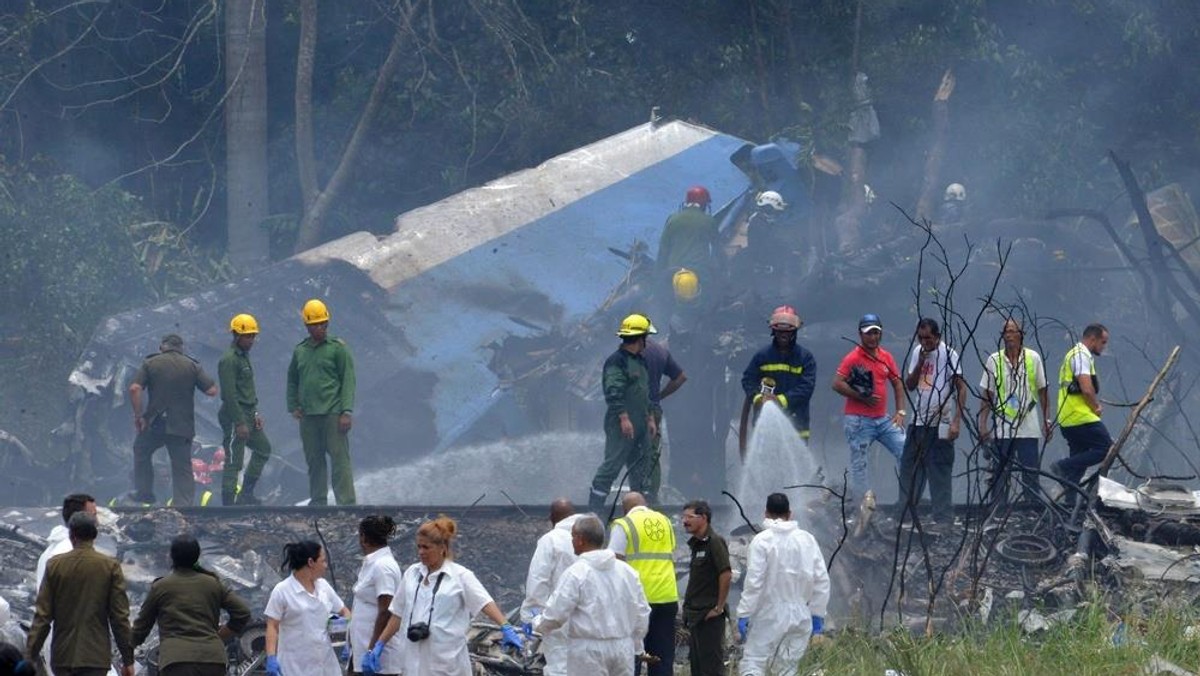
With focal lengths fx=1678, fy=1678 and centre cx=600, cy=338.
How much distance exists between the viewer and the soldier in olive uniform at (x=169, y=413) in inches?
502

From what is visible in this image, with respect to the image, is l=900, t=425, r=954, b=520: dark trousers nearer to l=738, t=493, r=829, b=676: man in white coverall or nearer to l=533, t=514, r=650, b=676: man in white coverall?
l=738, t=493, r=829, b=676: man in white coverall

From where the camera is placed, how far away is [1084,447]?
11.6 m

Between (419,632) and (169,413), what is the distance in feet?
19.4

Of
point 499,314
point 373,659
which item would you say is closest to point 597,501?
point 373,659

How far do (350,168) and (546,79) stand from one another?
2594 millimetres

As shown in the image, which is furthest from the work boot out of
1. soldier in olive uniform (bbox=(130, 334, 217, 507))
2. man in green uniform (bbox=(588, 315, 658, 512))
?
man in green uniform (bbox=(588, 315, 658, 512))

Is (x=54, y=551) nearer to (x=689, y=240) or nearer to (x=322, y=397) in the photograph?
(x=322, y=397)

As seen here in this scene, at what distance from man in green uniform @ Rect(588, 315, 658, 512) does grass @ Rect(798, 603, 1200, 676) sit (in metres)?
3.23

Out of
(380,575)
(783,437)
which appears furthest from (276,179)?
(380,575)

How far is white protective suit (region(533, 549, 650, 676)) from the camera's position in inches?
302

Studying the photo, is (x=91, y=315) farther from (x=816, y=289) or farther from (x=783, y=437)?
(x=783, y=437)

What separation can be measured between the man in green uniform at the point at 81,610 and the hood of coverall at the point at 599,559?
6.74 feet

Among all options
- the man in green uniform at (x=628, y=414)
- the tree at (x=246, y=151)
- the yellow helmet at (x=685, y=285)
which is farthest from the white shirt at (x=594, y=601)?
the tree at (x=246, y=151)

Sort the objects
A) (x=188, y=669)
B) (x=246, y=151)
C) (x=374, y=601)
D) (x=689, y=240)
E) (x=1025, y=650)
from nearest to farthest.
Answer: (x=188, y=669) < (x=374, y=601) < (x=1025, y=650) < (x=689, y=240) < (x=246, y=151)
